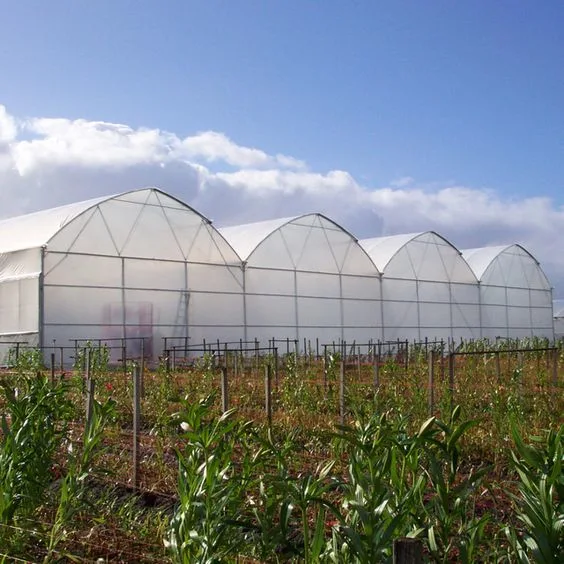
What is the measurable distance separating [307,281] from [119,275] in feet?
21.1

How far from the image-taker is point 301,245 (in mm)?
24250

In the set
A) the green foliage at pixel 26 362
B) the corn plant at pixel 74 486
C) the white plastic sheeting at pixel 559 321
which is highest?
the white plastic sheeting at pixel 559 321

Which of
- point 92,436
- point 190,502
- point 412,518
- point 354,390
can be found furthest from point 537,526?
point 354,390

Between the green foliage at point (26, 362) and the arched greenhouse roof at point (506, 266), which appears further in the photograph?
the arched greenhouse roof at point (506, 266)

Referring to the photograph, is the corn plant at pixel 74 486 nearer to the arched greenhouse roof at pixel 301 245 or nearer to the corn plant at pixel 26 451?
the corn plant at pixel 26 451

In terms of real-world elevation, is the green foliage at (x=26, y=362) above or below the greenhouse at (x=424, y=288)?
below

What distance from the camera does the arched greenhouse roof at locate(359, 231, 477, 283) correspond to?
26797mm

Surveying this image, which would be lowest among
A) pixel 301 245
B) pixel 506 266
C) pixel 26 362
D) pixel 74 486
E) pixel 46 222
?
pixel 74 486

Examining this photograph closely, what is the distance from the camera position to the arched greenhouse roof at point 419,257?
2680cm

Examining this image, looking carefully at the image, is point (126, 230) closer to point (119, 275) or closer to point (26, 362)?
point (119, 275)

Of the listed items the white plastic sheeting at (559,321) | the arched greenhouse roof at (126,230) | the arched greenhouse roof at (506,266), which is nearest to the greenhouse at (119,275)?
the arched greenhouse roof at (126,230)

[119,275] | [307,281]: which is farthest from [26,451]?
[307,281]

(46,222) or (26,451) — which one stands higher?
(46,222)

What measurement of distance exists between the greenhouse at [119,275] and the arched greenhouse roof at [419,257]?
6431 millimetres
